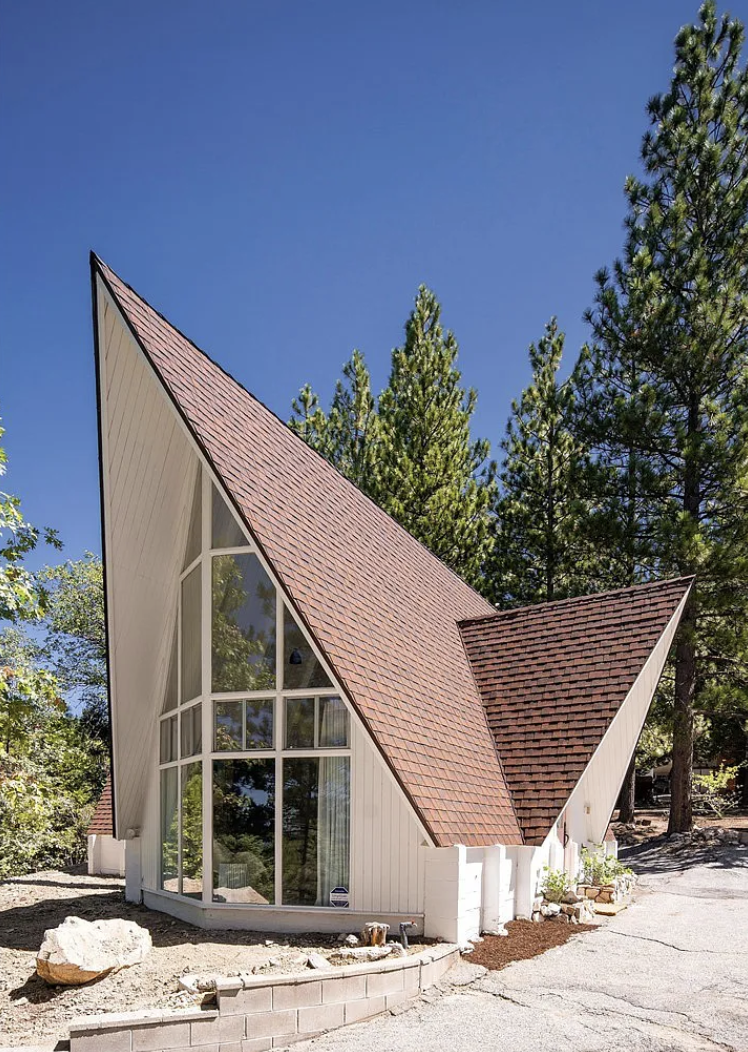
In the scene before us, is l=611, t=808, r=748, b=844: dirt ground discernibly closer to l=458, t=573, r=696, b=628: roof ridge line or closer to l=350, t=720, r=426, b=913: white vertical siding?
l=458, t=573, r=696, b=628: roof ridge line

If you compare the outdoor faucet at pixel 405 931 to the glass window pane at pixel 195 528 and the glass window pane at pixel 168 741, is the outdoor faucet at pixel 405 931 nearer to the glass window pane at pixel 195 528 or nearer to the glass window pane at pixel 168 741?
the glass window pane at pixel 168 741

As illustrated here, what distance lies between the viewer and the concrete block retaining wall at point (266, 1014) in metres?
5.13

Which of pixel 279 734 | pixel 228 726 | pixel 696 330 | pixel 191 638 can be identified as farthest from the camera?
pixel 696 330

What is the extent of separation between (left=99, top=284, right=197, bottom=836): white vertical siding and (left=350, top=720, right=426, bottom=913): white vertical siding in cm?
349

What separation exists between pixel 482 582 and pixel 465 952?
17394mm

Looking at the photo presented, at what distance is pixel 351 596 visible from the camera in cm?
991

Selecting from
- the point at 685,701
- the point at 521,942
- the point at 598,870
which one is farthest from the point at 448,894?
the point at 685,701

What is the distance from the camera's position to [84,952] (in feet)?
21.0

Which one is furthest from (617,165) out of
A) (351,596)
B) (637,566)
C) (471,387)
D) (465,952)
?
(465,952)

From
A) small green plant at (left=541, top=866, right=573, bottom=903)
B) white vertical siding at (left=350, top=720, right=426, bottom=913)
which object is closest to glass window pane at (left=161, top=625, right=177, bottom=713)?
white vertical siding at (left=350, top=720, right=426, bottom=913)

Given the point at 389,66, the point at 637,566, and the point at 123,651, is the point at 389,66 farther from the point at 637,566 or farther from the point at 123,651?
the point at 637,566

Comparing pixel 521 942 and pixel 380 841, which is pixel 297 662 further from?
pixel 521 942

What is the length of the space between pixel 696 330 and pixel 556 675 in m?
11.3

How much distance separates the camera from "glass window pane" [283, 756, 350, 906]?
27.9ft
